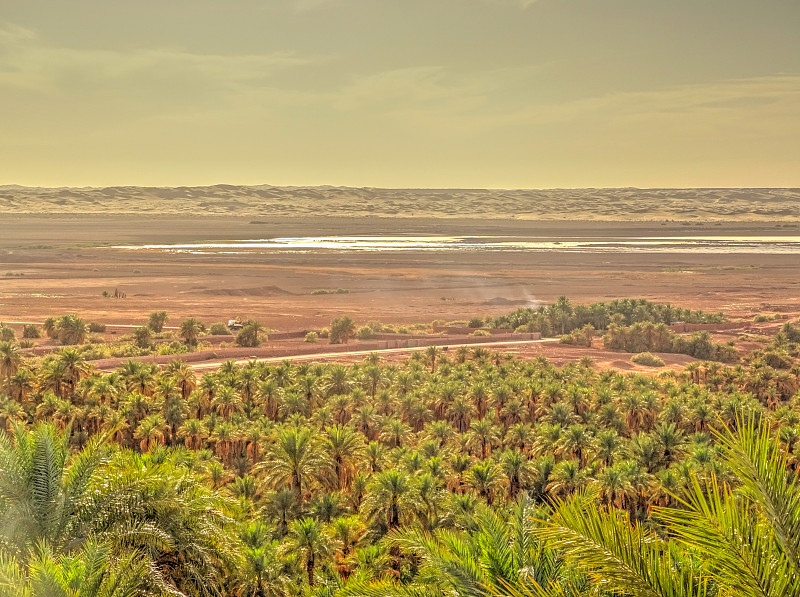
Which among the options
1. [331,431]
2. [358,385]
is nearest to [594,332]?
[358,385]

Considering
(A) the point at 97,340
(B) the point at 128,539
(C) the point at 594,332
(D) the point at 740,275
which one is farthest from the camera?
(D) the point at 740,275

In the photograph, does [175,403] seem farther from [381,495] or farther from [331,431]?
[381,495]

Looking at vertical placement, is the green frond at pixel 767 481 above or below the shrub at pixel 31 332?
above

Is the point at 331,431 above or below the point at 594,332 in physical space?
above

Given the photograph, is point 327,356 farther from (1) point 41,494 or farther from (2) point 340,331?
(1) point 41,494

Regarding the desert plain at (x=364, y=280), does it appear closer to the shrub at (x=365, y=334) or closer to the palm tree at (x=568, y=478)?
the shrub at (x=365, y=334)

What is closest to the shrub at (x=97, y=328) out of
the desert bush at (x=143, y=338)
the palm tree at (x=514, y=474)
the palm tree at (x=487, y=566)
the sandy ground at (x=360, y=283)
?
the sandy ground at (x=360, y=283)

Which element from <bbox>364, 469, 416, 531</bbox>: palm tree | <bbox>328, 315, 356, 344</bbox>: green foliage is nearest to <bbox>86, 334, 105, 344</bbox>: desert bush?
<bbox>328, 315, 356, 344</bbox>: green foliage
